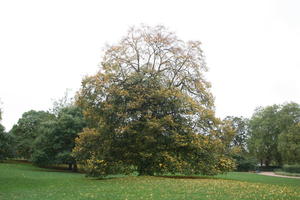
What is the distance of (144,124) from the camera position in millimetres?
23578

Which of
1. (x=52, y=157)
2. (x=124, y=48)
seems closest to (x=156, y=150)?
(x=124, y=48)

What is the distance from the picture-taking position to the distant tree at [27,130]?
55388 mm

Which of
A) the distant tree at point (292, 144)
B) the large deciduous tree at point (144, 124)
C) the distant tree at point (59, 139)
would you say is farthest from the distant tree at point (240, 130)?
the large deciduous tree at point (144, 124)

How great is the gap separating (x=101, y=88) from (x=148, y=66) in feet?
16.8

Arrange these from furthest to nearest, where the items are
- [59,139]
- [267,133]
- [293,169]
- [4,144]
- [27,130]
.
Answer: [267,133] < [27,130] < [293,169] < [4,144] < [59,139]

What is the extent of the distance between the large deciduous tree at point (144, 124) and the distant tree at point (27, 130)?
33.0 meters

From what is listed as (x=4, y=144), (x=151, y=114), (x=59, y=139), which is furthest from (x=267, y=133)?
(x=4, y=144)

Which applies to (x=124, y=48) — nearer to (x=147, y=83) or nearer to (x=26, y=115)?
(x=147, y=83)

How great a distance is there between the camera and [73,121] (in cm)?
4000

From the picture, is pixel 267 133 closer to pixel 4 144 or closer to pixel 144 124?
pixel 144 124

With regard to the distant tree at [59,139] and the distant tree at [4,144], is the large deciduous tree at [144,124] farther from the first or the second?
the distant tree at [4,144]

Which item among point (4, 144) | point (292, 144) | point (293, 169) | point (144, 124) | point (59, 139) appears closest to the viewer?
point (144, 124)

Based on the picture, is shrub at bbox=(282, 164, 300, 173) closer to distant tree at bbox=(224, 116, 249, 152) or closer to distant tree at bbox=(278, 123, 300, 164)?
distant tree at bbox=(278, 123, 300, 164)

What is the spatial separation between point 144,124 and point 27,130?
141 ft
